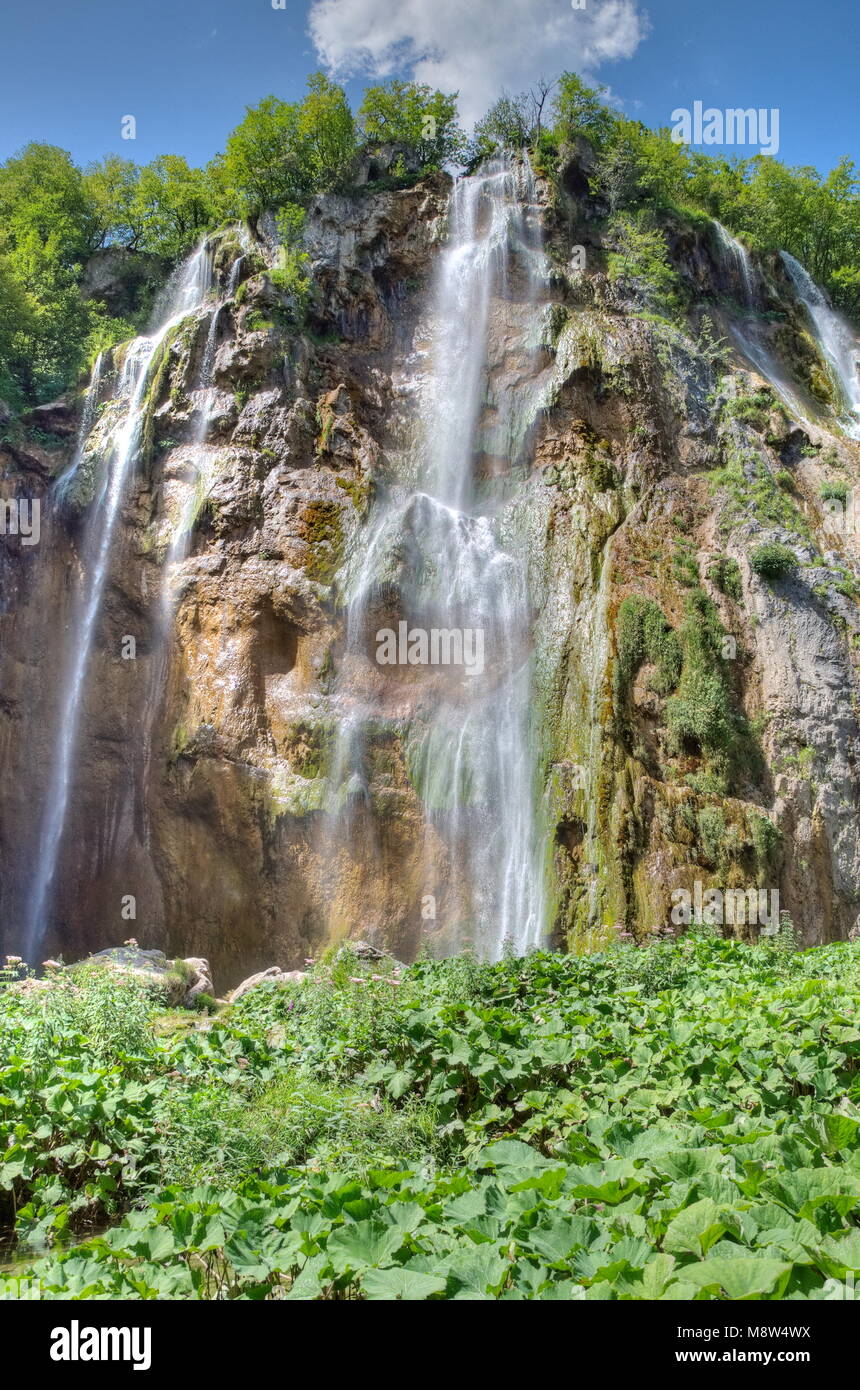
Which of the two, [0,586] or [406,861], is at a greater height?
[0,586]

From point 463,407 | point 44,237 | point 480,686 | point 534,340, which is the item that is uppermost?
point 44,237

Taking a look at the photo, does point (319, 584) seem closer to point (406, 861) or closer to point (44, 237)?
point (406, 861)

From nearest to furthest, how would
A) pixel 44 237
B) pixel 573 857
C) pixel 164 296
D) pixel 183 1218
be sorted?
pixel 183 1218
pixel 573 857
pixel 164 296
pixel 44 237

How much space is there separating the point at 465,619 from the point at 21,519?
1050cm

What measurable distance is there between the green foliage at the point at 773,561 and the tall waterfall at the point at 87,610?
44.5 ft

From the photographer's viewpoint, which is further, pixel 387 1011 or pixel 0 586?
pixel 0 586

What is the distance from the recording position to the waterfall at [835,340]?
23728 mm

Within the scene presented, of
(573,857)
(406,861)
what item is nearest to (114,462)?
(406,861)

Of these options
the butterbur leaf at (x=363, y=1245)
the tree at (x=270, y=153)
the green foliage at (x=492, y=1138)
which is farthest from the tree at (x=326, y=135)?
the butterbur leaf at (x=363, y=1245)

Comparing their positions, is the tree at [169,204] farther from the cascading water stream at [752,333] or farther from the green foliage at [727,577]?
the green foliage at [727,577]

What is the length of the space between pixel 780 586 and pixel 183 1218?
16108 mm

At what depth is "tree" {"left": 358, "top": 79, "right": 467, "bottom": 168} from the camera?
958 inches

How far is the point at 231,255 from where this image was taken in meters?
22.8

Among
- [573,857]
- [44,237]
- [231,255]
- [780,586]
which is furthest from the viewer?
[44,237]
